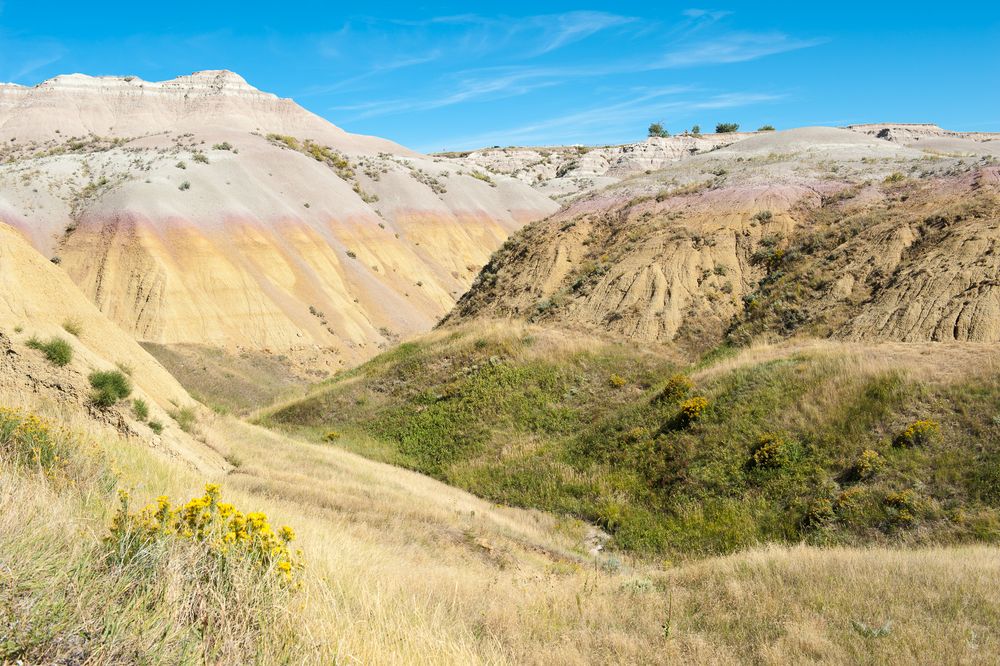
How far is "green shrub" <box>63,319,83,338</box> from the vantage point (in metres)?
14.7

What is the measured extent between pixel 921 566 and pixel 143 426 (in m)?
12.7

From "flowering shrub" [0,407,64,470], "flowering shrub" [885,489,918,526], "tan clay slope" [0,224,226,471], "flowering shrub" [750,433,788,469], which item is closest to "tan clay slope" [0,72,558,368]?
"tan clay slope" [0,224,226,471]

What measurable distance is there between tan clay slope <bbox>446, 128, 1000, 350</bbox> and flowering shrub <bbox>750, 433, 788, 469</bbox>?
20.3ft

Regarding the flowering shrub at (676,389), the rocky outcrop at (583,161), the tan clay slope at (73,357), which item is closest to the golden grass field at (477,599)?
the tan clay slope at (73,357)

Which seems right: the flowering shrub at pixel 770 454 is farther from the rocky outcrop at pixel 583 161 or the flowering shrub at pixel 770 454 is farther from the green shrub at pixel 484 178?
the rocky outcrop at pixel 583 161

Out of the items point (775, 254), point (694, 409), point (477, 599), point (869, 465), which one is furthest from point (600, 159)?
point (477, 599)

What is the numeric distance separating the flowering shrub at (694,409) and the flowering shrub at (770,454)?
1.99m

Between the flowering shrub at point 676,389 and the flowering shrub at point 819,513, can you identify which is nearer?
the flowering shrub at point 819,513

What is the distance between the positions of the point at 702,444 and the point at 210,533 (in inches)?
480

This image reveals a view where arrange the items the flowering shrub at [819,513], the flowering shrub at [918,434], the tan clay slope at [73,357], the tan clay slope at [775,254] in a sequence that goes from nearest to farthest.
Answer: the tan clay slope at [73,357] < the flowering shrub at [819,513] < the flowering shrub at [918,434] < the tan clay slope at [775,254]

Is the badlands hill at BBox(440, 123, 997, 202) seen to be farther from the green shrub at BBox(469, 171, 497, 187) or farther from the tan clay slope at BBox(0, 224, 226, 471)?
the tan clay slope at BBox(0, 224, 226, 471)

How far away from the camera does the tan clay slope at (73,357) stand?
36.9 ft

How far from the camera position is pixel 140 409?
12578 mm

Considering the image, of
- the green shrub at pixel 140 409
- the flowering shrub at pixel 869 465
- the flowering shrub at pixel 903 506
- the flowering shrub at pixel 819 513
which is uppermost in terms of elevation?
the green shrub at pixel 140 409
